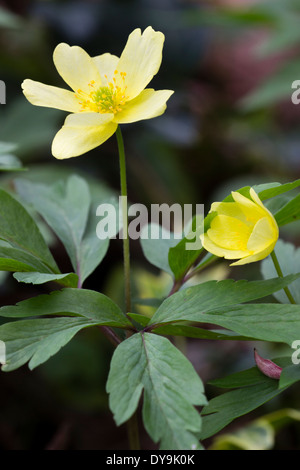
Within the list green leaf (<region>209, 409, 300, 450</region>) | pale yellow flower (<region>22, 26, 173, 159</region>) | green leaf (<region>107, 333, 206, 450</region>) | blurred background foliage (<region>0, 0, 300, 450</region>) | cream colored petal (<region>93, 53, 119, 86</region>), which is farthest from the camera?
blurred background foliage (<region>0, 0, 300, 450</region>)

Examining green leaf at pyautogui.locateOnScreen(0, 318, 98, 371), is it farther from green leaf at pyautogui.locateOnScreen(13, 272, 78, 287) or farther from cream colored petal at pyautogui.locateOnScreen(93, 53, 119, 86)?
cream colored petal at pyautogui.locateOnScreen(93, 53, 119, 86)

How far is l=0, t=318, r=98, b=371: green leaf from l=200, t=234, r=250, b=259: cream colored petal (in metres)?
0.14

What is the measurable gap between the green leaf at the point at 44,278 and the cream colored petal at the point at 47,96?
0.19 m

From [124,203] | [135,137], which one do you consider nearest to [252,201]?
[124,203]

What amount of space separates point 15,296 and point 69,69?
1.03 metres

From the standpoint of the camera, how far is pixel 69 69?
0.62 metres

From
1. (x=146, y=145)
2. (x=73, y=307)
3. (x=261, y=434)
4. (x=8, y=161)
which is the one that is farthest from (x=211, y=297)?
(x=146, y=145)

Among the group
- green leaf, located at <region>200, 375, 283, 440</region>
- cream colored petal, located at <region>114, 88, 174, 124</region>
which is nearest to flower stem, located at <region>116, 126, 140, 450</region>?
cream colored petal, located at <region>114, 88, 174, 124</region>

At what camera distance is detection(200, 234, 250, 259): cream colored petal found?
0.52 m

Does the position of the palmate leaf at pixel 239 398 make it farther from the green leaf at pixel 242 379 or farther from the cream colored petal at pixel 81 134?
the cream colored petal at pixel 81 134

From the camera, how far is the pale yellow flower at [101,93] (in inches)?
21.5

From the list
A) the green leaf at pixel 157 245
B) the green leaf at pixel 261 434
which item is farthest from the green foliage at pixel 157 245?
the green leaf at pixel 261 434

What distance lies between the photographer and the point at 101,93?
62 cm
